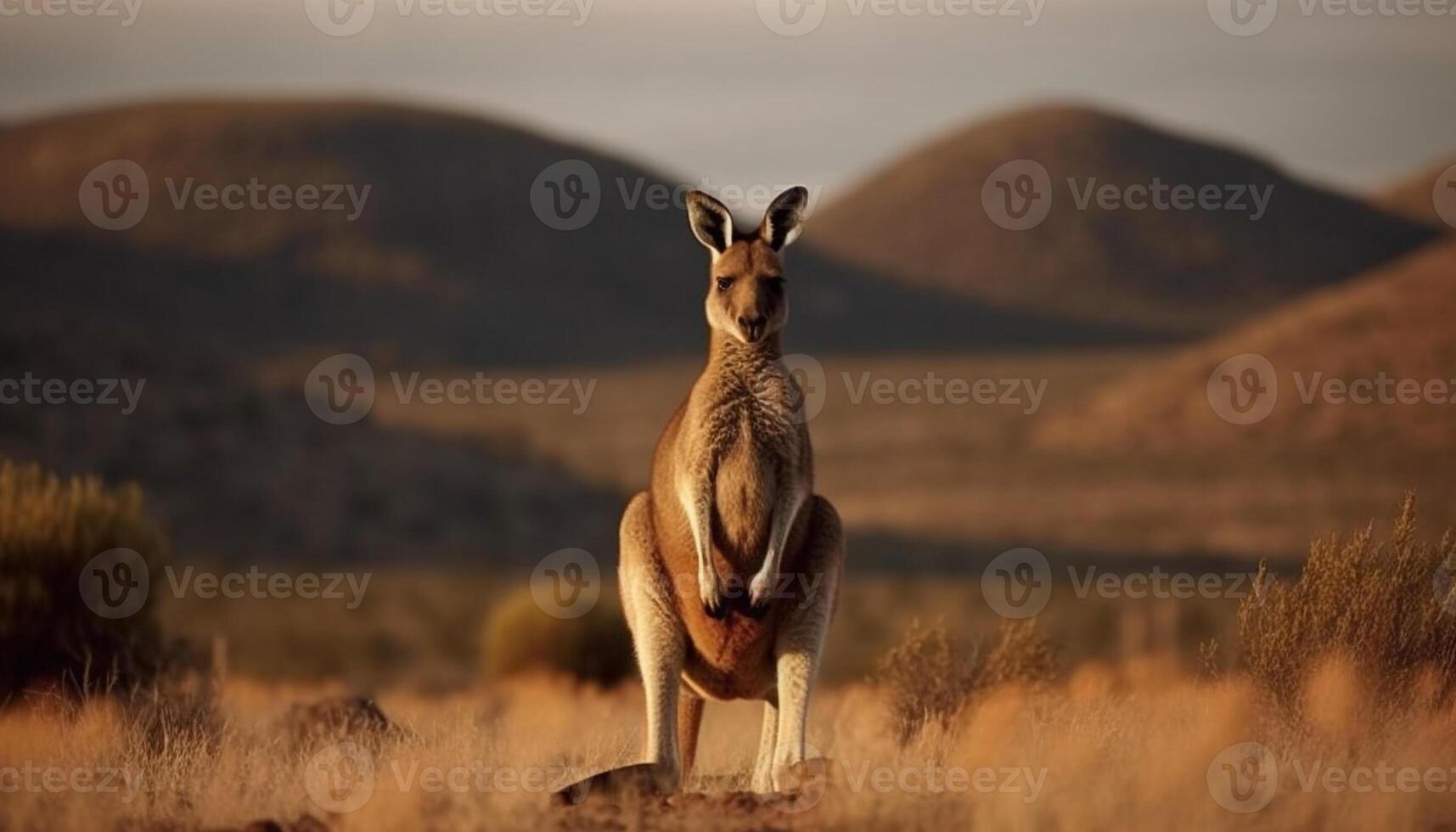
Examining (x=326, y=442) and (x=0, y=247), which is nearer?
(x=326, y=442)

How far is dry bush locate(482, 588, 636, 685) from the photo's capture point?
22.9 metres

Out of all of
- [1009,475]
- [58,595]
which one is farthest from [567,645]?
[1009,475]

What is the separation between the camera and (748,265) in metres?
8.11

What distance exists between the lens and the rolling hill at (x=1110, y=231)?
131 m

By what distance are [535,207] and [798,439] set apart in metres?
126

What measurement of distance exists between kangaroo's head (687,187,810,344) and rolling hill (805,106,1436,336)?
385ft

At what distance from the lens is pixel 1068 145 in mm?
153375

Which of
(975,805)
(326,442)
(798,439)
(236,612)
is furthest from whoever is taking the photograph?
(326,442)

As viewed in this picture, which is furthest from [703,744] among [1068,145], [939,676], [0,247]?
[1068,145]

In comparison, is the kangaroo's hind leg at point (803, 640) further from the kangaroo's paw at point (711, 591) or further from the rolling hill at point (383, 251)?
the rolling hill at point (383, 251)

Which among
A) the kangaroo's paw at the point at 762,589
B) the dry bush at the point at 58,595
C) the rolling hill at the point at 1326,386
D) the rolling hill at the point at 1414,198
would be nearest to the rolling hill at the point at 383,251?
the rolling hill at the point at 1414,198

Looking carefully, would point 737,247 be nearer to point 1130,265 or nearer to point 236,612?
point 236,612

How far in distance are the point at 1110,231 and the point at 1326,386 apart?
83026 millimetres

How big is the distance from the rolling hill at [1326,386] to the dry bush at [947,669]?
135 ft
